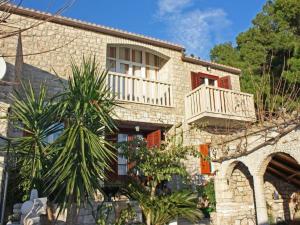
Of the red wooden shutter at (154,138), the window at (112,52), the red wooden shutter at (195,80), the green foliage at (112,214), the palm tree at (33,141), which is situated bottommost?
the green foliage at (112,214)

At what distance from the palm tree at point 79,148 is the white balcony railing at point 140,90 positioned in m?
4.40

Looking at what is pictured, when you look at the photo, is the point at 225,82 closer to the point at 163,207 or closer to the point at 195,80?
the point at 195,80

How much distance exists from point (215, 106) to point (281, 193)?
3.49m

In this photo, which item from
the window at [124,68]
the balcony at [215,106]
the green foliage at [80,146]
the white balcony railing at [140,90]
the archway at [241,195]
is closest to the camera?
the green foliage at [80,146]

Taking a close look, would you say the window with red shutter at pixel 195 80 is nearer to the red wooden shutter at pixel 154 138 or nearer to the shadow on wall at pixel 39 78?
the red wooden shutter at pixel 154 138

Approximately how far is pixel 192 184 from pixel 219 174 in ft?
7.15

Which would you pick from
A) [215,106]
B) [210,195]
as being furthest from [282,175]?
[215,106]

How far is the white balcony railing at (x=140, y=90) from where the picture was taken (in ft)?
33.4

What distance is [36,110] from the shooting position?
5.86m

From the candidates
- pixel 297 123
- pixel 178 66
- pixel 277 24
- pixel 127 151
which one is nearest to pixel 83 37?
pixel 178 66

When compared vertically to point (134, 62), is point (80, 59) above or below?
below

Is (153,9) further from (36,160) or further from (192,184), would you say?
(192,184)

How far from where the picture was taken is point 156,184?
→ 289 inches

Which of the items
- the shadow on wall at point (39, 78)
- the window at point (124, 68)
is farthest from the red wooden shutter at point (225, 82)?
the shadow on wall at point (39, 78)
